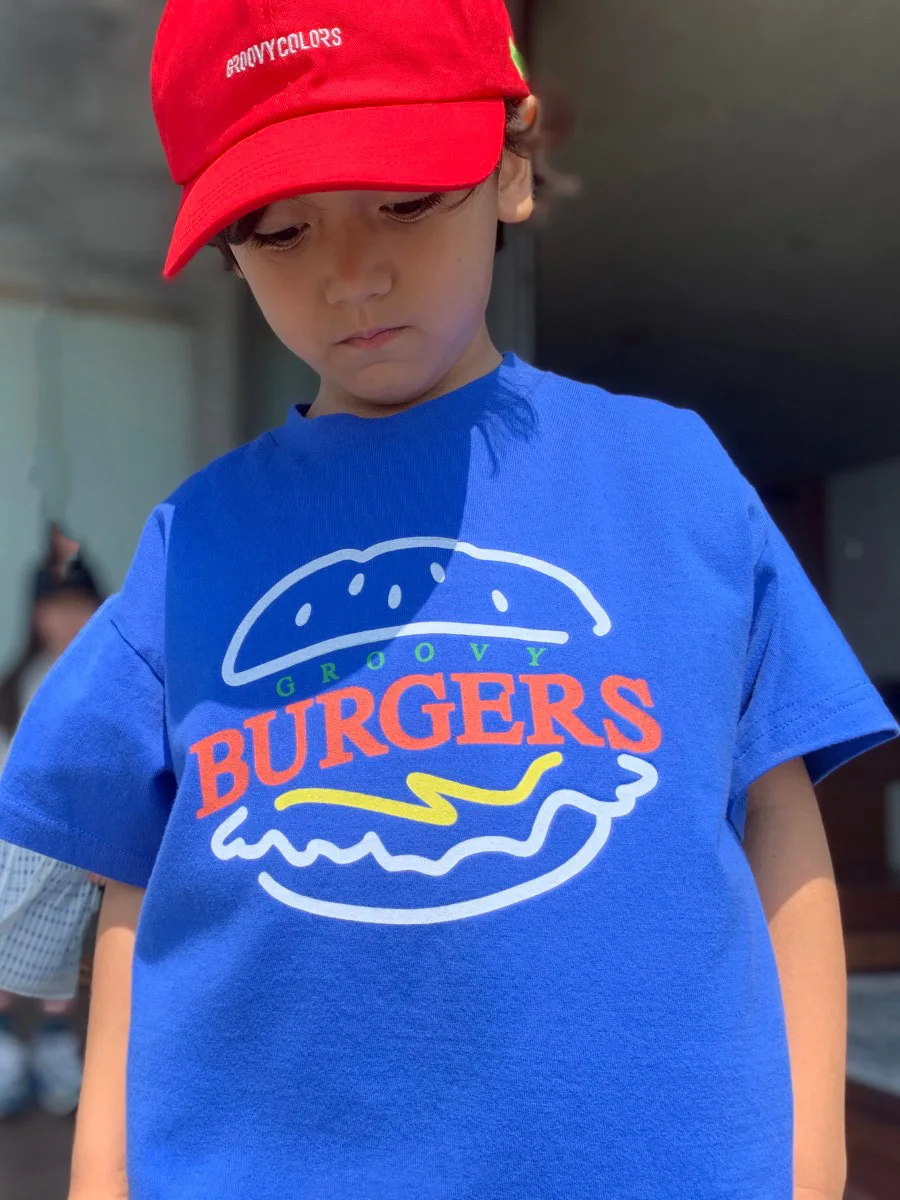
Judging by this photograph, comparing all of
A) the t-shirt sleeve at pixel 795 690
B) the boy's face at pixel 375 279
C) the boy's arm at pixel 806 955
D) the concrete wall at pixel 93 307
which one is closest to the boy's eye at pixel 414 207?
the boy's face at pixel 375 279

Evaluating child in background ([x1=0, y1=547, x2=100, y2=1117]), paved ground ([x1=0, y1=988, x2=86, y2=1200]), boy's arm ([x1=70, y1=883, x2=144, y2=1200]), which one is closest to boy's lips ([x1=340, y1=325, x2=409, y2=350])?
boy's arm ([x1=70, y1=883, x2=144, y2=1200])

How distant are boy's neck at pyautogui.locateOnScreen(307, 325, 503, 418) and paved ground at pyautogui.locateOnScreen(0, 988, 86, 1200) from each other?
113cm

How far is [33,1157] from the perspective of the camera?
1.42 metres

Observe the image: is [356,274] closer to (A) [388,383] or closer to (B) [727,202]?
(A) [388,383]

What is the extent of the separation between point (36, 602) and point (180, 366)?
403 millimetres

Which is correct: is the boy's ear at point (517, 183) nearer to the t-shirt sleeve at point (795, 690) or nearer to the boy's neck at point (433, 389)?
the boy's neck at point (433, 389)

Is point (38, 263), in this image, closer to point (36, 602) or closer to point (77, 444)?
point (77, 444)

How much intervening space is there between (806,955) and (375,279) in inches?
16.3

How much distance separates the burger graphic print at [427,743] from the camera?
479 millimetres

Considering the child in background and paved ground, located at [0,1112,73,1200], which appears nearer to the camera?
the child in background

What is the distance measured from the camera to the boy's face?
0.53 metres

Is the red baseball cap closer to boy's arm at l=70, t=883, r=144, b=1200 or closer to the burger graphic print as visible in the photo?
the burger graphic print

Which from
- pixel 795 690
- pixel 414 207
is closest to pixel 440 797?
pixel 795 690

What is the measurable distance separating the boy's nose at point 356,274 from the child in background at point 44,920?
78 centimetres
